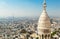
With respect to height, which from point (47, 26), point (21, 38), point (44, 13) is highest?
point (44, 13)

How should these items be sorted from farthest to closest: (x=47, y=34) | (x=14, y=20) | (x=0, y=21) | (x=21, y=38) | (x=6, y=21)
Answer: (x=14, y=20)
(x=6, y=21)
(x=0, y=21)
(x=21, y=38)
(x=47, y=34)

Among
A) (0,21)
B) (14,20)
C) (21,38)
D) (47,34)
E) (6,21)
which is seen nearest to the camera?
(47,34)

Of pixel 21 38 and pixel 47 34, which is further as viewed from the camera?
pixel 21 38

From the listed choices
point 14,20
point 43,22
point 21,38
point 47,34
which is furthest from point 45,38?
point 14,20

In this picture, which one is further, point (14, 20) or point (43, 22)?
point (14, 20)

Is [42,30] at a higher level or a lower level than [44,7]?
lower

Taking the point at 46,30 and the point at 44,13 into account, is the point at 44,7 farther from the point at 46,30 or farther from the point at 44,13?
the point at 46,30

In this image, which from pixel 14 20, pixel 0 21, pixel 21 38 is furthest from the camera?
pixel 14 20

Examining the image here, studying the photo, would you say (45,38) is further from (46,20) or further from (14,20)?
(14,20)

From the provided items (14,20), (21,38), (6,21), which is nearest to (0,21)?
(6,21)
